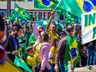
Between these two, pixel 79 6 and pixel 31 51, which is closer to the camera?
pixel 31 51

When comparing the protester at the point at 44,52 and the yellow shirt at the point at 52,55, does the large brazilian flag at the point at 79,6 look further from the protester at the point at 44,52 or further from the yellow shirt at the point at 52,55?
the protester at the point at 44,52

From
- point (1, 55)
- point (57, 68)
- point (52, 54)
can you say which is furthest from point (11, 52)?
point (1, 55)

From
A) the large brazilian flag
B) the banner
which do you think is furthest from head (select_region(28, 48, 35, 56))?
the large brazilian flag

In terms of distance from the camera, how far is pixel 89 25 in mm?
10867

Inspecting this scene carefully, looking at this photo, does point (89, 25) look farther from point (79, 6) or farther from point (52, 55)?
point (52, 55)

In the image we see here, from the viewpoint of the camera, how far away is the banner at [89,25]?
10711 mm

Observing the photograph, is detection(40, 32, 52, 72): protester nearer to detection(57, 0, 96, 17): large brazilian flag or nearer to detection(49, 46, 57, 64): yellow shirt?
detection(49, 46, 57, 64): yellow shirt

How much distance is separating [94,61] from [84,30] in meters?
3.61

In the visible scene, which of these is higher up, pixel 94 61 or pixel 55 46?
pixel 55 46

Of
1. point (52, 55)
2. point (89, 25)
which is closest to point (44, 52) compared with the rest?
point (52, 55)

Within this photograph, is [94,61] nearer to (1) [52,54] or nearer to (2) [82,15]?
(2) [82,15]

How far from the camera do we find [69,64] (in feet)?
29.2

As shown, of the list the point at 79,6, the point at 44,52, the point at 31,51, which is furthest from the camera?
the point at 79,6

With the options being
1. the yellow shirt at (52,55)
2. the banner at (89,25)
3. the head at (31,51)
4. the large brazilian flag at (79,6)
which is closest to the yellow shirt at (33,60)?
the head at (31,51)
